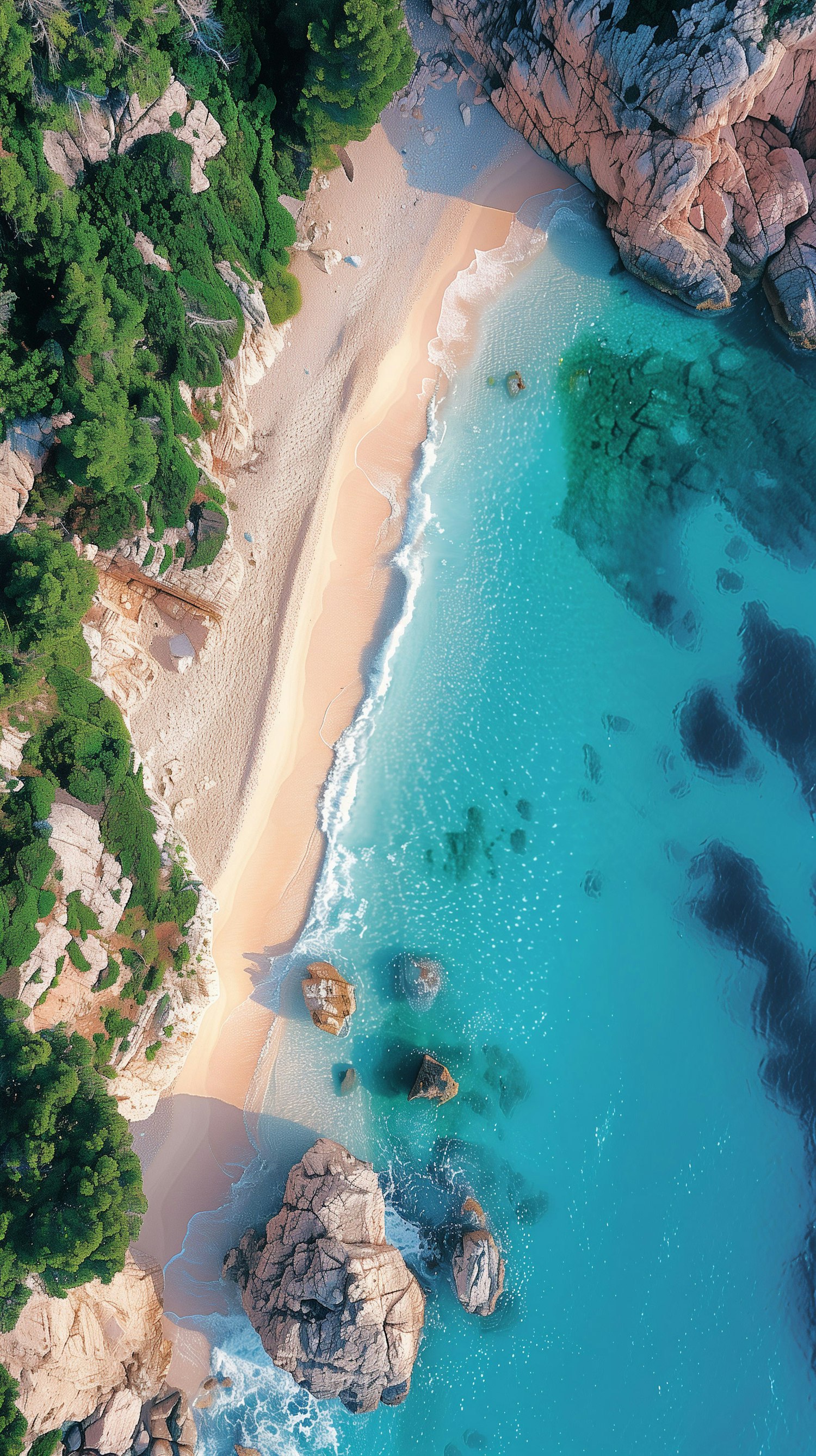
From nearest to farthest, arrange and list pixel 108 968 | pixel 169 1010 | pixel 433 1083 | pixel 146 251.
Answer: pixel 146 251 → pixel 108 968 → pixel 169 1010 → pixel 433 1083

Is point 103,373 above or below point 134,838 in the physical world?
above

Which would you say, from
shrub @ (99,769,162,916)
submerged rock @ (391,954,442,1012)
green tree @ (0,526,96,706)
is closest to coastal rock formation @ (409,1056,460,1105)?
submerged rock @ (391,954,442,1012)

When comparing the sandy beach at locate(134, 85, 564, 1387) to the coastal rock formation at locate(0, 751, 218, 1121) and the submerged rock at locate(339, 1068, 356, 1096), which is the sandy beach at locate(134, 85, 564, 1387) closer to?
the coastal rock formation at locate(0, 751, 218, 1121)

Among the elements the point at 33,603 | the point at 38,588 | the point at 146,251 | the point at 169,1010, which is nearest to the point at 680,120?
the point at 146,251

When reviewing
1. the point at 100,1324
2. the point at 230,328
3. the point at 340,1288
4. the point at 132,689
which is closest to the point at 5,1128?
the point at 100,1324

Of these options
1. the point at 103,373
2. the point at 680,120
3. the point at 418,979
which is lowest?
the point at 418,979

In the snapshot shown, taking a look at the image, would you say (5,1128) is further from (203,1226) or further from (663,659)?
(663,659)

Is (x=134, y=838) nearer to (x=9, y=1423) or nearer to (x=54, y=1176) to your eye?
(x=54, y=1176)
